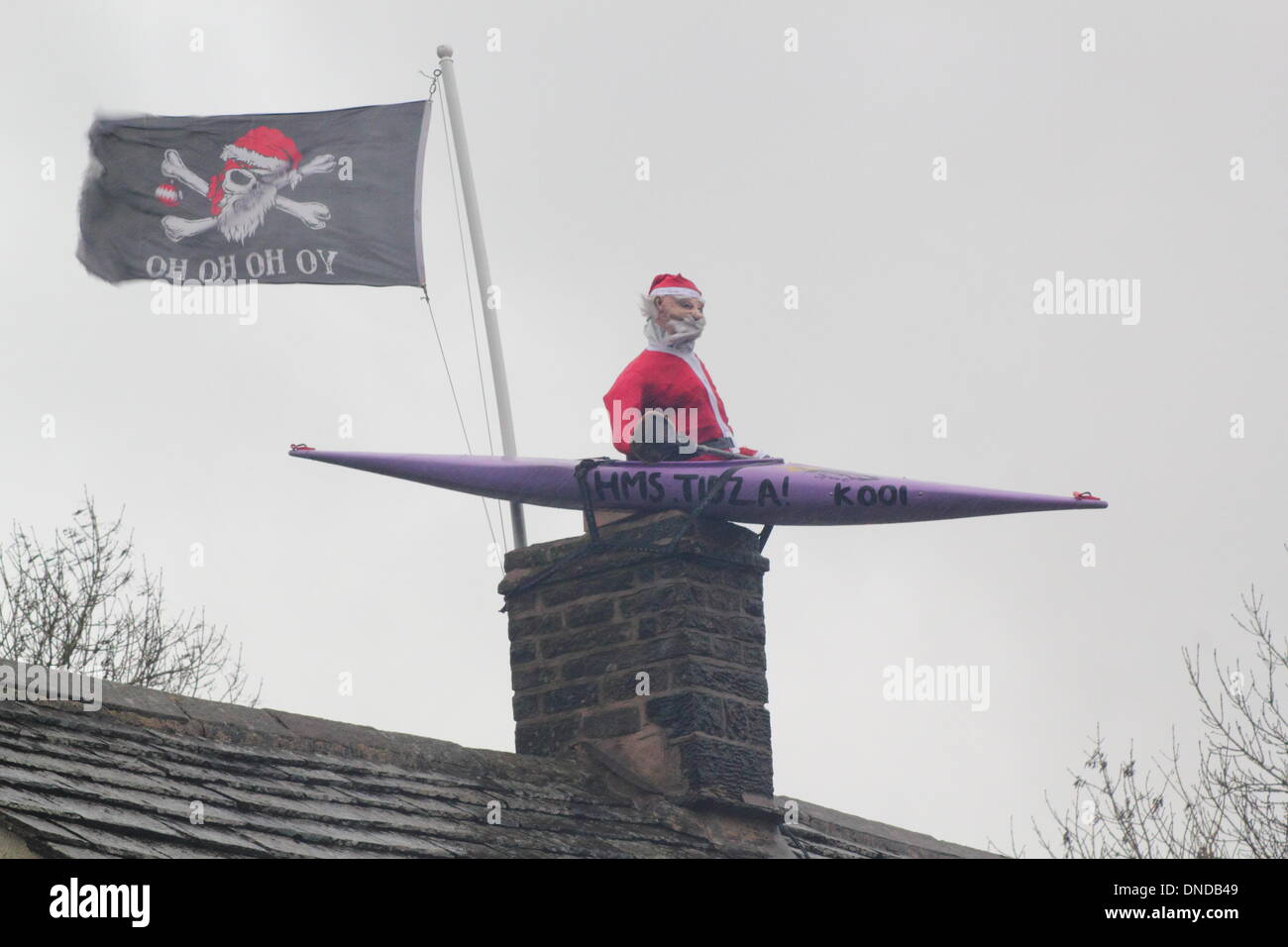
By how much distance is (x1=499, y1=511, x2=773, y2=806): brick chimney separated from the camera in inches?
344

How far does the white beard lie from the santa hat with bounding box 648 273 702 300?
119mm

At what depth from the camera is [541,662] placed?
916cm

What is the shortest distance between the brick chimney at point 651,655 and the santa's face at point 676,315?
985mm

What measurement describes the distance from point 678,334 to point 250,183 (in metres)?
2.64

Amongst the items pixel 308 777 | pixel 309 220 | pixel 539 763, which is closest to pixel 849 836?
pixel 539 763

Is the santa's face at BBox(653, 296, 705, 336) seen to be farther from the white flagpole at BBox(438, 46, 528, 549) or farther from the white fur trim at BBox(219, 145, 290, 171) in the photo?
the white fur trim at BBox(219, 145, 290, 171)

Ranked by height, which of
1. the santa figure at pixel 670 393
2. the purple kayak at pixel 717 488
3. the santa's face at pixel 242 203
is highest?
the santa's face at pixel 242 203

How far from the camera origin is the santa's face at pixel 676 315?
966cm

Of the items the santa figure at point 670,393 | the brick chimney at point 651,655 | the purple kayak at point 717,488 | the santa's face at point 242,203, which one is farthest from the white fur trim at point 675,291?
the santa's face at point 242,203
